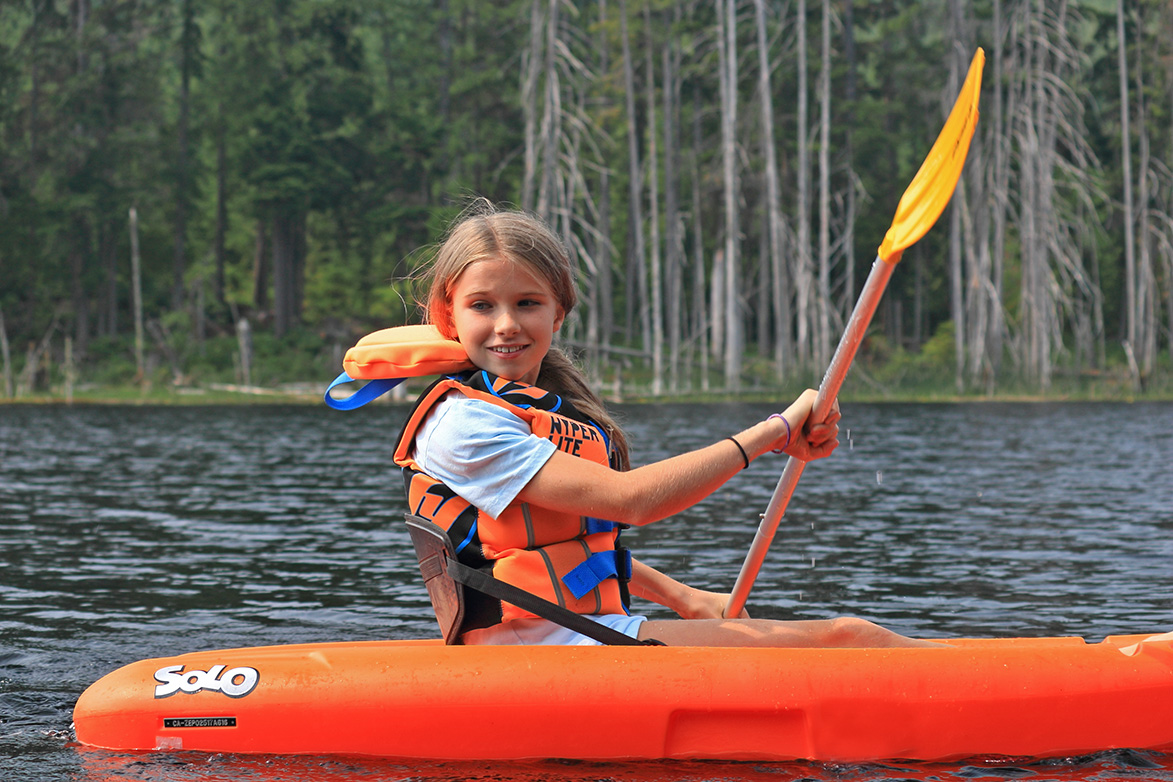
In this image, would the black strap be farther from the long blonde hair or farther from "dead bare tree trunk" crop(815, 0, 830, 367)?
"dead bare tree trunk" crop(815, 0, 830, 367)

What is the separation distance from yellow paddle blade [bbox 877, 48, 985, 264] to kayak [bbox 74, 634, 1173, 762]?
3.37ft

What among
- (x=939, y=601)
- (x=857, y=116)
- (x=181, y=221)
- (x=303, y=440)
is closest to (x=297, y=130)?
(x=181, y=221)

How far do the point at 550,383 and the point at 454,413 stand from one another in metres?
0.39

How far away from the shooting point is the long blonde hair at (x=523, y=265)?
292cm

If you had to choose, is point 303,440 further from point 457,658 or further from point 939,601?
point 457,658

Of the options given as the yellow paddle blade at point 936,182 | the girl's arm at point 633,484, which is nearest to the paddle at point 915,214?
the yellow paddle blade at point 936,182

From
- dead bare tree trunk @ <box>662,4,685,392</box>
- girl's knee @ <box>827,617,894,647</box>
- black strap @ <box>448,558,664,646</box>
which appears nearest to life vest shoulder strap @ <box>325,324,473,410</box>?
black strap @ <box>448,558,664,646</box>

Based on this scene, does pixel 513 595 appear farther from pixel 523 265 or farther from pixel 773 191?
pixel 773 191

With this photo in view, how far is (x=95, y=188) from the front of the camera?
35.7 metres

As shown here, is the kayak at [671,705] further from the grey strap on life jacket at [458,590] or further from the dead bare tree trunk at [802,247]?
the dead bare tree trunk at [802,247]

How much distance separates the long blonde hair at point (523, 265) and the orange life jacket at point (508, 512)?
7 centimetres

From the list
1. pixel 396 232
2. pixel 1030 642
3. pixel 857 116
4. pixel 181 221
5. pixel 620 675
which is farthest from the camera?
pixel 396 232

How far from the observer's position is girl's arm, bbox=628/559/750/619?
341 centimetres

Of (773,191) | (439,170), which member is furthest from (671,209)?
(439,170)
